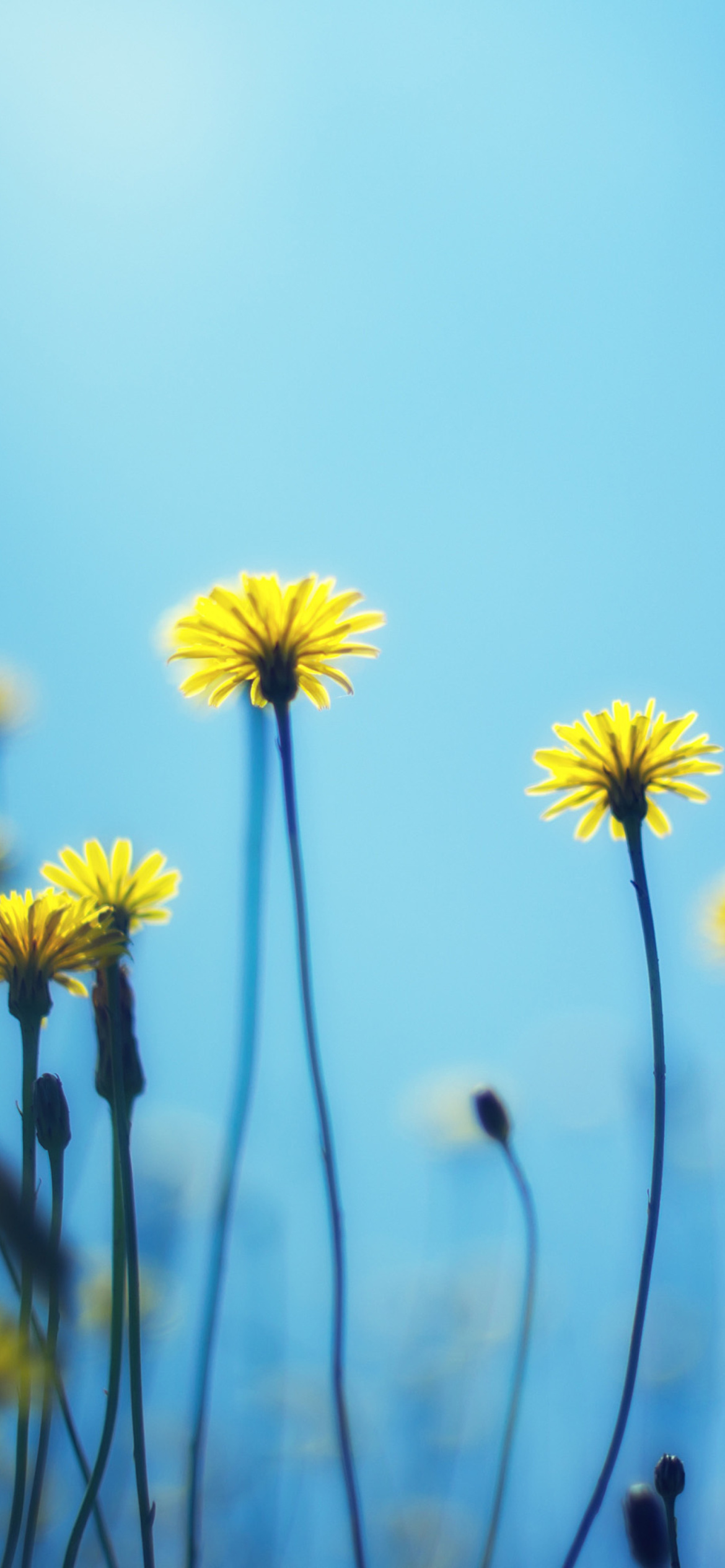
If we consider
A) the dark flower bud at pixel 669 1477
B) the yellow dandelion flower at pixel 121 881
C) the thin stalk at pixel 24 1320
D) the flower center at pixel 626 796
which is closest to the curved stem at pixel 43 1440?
the thin stalk at pixel 24 1320

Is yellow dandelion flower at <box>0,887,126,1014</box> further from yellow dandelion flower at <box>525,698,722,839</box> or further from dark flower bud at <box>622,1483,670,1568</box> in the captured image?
dark flower bud at <box>622,1483,670,1568</box>

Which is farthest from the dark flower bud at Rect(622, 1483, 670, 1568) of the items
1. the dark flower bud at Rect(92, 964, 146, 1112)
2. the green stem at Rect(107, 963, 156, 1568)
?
the dark flower bud at Rect(92, 964, 146, 1112)

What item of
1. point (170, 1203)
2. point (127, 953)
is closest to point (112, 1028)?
point (127, 953)

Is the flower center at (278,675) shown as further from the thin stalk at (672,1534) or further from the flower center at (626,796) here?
the thin stalk at (672,1534)

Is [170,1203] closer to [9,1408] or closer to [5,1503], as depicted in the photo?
[5,1503]

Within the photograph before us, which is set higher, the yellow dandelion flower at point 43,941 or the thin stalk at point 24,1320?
the yellow dandelion flower at point 43,941

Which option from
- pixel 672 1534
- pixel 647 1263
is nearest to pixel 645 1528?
pixel 672 1534
